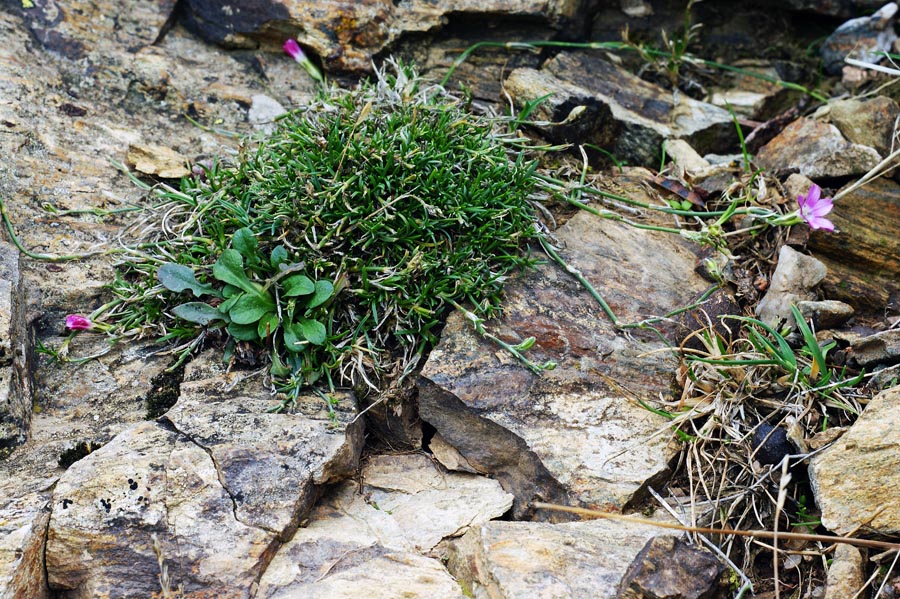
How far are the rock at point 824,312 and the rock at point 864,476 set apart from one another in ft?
1.96

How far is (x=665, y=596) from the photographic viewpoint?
7.78 feet

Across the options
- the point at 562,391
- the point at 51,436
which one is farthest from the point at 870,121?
the point at 51,436

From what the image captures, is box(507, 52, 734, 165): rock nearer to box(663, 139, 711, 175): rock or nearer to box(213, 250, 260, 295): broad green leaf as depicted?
box(663, 139, 711, 175): rock

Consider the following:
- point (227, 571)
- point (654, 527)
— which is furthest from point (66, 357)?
point (654, 527)

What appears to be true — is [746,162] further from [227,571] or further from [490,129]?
[227,571]

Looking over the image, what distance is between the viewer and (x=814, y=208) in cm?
340

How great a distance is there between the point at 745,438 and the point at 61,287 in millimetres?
3023

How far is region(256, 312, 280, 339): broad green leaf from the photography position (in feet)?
10.2

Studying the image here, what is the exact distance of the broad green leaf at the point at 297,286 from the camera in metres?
3.14

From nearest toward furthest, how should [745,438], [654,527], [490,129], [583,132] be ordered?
[654,527] < [745,438] < [490,129] < [583,132]

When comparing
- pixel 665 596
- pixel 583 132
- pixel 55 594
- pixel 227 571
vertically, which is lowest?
pixel 55 594

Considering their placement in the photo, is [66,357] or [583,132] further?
[583,132]

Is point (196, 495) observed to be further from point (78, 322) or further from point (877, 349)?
point (877, 349)

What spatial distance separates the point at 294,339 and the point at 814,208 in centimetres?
239
